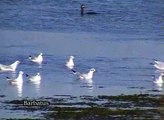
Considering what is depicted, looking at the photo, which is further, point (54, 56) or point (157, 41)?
point (157, 41)

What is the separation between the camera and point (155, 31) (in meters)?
46.4

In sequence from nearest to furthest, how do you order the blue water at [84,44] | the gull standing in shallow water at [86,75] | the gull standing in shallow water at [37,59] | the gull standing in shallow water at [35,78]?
the blue water at [84,44]
the gull standing in shallow water at [35,78]
the gull standing in shallow water at [86,75]
the gull standing in shallow water at [37,59]

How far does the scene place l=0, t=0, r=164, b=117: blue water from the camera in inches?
1071

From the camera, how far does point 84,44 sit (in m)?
39.5

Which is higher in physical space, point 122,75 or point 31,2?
point 31,2

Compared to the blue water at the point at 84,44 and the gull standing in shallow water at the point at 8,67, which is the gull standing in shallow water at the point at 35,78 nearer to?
the blue water at the point at 84,44

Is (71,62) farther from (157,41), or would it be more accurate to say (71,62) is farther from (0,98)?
(157,41)

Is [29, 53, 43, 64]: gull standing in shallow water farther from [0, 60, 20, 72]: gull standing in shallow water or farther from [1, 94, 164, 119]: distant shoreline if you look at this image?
[1, 94, 164, 119]: distant shoreline

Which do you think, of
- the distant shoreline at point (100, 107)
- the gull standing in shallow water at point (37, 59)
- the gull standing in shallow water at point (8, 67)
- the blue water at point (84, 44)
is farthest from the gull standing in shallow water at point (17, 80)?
the gull standing in shallow water at point (37, 59)

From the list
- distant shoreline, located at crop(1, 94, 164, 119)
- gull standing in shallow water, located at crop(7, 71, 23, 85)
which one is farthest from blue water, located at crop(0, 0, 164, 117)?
distant shoreline, located at crop(1, 94, 164, 119)

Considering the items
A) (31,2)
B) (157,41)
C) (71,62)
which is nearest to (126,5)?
(31,2)

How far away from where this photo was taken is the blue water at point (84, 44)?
2720 cm

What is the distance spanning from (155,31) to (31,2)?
23069 millimetres

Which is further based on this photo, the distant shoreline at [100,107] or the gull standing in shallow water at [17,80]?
the gull standing in shallow water at [17,80]
